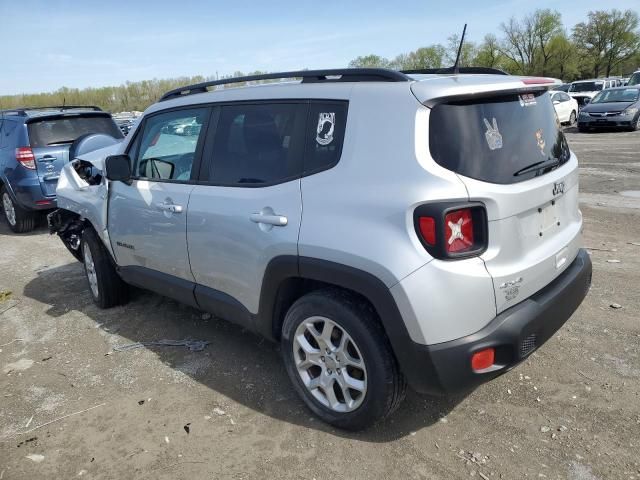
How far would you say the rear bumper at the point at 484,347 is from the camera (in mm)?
2281

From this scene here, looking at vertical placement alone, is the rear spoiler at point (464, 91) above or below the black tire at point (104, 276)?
above

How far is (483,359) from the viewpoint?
2.33 metres

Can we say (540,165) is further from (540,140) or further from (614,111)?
(614,111)

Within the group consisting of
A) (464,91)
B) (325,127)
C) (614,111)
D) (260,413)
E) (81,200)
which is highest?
(464,91)

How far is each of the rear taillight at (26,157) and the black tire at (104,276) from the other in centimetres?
362

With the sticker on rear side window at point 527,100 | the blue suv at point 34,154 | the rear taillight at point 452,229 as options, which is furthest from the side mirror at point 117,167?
the blue suv at point 34,154

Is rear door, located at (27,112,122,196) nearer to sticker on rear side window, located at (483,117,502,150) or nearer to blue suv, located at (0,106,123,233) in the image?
blue suv, located at (0,106,123,233)

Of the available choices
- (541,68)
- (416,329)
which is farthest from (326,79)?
(541,68)

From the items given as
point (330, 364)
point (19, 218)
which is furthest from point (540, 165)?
point (19, 218)

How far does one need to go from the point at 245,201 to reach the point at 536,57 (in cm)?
7195

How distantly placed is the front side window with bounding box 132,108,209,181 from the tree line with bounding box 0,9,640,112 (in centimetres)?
4725

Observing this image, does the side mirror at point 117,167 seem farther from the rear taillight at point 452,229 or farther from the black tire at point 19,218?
the black tire at point 19,218

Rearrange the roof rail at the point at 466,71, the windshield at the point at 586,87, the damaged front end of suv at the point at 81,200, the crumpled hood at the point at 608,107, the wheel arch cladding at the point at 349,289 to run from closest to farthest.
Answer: the wheel arch cladding at the point at 349,289 → the roof rail at the point at 466,71 → the damaged front end of suv at the point at 81,200 → the crumpled hood at the point at 608,107 → the windshield at the point at 586,87

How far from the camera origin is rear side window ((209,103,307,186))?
2818mm
